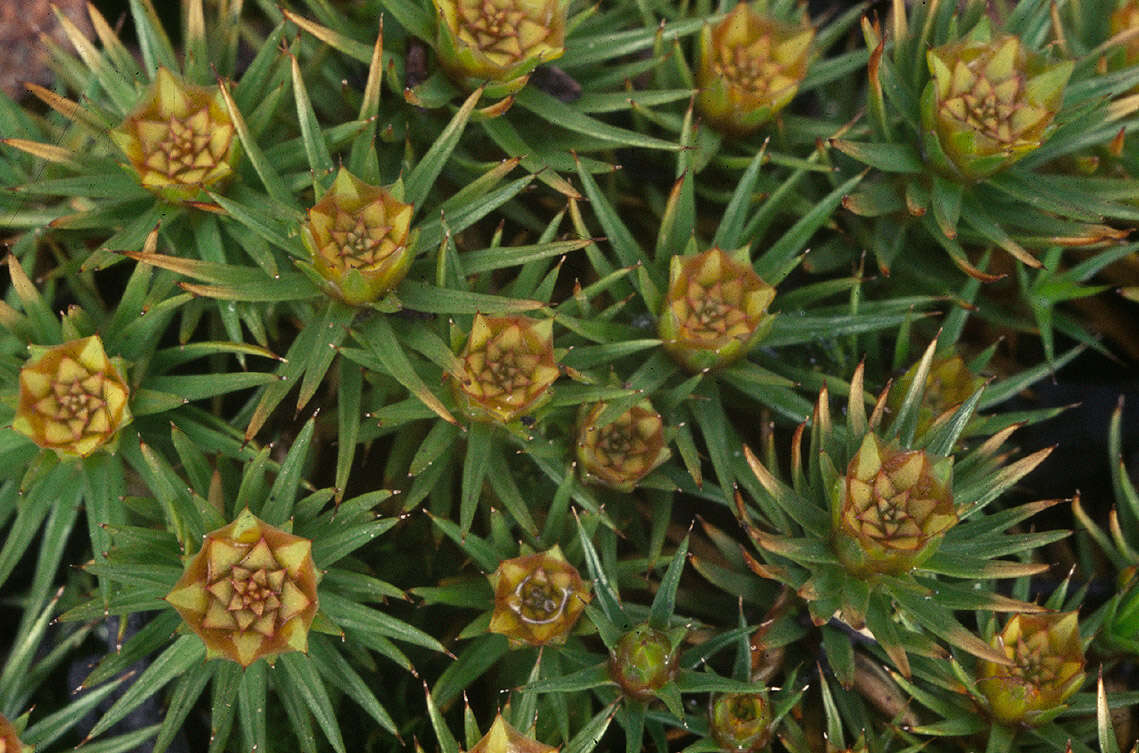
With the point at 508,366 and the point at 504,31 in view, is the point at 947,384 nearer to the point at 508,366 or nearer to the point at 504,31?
the point at 508,366

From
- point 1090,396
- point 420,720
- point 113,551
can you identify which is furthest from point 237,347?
point 1090,396

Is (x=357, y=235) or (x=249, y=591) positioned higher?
(x=357, y=235)

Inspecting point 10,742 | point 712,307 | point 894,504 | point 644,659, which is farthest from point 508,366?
point 10,742

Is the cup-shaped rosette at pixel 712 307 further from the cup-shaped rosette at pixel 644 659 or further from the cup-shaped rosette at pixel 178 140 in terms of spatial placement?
the cup-shaped rosette at pixel 178 140

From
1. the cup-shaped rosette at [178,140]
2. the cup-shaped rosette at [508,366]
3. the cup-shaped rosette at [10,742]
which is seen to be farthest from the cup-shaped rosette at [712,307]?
the cup-shaped rosette at [10,742]

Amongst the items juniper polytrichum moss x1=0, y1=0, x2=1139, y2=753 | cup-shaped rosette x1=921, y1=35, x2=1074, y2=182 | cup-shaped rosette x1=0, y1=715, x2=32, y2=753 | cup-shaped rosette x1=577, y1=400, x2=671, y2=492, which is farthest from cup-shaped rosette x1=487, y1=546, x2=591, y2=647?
cup-shaped rosette x1=921, y1=35, x2=1074, y2=182

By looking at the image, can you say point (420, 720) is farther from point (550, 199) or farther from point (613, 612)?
point (550, 199)

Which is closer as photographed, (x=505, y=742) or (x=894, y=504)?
(x=505, y=742)

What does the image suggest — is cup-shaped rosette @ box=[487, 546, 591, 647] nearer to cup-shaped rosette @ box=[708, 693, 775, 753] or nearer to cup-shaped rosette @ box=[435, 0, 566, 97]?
cup-shaped rosette @ box=[708, 693, 775, 753]
